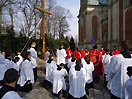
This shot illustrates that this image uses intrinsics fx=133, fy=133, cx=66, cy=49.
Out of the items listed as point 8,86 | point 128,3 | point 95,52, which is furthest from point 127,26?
point 8,86

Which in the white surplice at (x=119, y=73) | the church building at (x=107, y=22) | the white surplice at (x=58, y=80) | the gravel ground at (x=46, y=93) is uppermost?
the church building at (x=107, y=22)

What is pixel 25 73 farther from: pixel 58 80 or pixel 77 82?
pixel 77 82

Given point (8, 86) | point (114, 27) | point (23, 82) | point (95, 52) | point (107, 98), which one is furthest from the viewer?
point (114, 27)

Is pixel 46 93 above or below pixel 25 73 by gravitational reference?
below

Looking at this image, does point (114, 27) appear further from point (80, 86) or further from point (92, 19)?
point (80, 86)

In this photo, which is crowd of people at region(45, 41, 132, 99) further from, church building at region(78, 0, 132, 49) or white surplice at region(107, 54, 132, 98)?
church building at region(78, 0, 132, 49)

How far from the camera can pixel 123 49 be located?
3.43 m

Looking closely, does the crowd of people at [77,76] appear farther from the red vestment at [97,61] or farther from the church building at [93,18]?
the church building at [93,18]

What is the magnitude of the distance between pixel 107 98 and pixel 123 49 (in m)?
2.70

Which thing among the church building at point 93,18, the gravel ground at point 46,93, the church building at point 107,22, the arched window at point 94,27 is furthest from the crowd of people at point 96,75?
the arched window at point 94,27

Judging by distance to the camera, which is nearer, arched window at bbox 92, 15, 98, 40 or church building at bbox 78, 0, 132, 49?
church building at bbox 78, 0, 132, 49

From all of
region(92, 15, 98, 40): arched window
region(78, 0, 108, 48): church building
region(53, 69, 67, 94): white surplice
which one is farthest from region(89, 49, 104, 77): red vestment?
region(92, 15, 98, 40): arched window

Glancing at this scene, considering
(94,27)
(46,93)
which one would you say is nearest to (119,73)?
(46,93)

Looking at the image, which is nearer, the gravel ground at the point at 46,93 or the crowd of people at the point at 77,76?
the crowd of people at the point at 77,76
